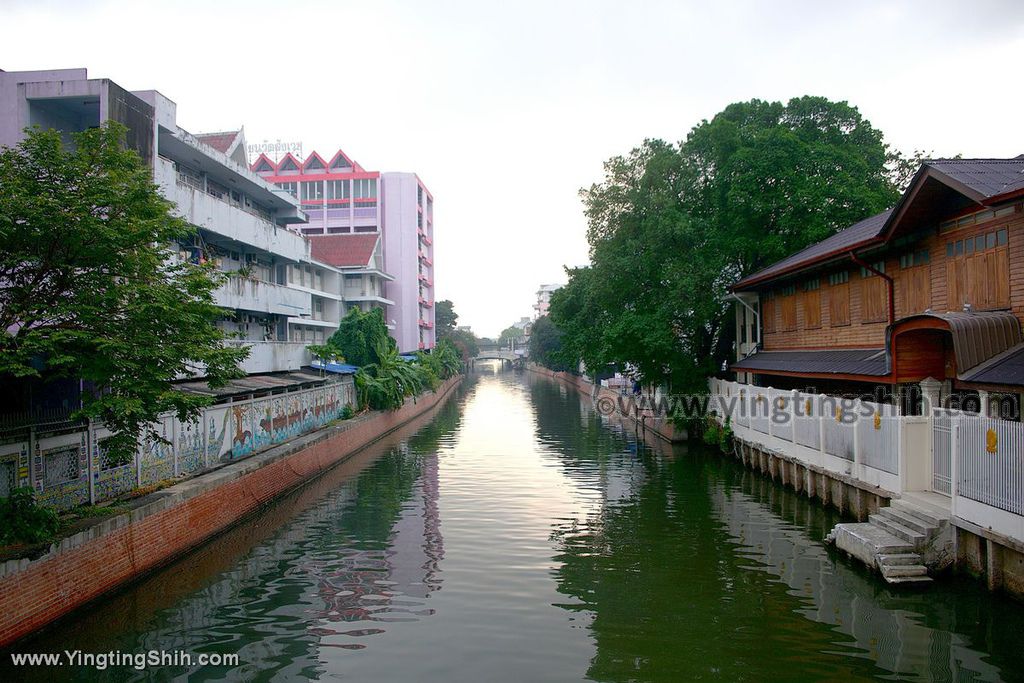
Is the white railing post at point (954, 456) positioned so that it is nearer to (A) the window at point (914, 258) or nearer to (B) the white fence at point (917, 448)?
(B) the white fence at point (917, 448)

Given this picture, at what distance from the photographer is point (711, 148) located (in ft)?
96.6

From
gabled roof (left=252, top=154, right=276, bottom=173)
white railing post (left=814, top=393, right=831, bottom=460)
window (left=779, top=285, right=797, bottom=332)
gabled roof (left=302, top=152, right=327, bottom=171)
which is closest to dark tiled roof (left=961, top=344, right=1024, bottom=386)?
white railing post (left=814, top=393, right=831, bottom=460)

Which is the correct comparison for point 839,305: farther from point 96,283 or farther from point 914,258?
point 96,283

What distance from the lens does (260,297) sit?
28.0 m

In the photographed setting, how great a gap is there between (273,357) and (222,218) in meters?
6.43

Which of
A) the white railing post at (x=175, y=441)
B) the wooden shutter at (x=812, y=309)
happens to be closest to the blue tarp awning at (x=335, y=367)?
the white railing post at (x=175, y=441)

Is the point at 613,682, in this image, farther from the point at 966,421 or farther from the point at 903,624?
the point at 966,421

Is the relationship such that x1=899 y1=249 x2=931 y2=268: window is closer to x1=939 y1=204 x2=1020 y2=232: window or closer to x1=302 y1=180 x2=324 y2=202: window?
x1=939 y1=204 x2=1020 y2=232: window

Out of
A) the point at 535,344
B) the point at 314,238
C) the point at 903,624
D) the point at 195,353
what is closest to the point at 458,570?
the point at 195,353

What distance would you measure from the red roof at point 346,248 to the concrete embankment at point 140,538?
1340 inches

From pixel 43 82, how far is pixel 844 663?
71.2 feet

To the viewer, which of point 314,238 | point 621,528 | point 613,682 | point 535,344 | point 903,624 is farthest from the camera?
point 535,344

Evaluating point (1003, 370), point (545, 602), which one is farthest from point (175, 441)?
point (1003, 370)

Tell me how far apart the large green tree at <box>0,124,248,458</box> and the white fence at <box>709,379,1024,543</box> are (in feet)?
41.2
